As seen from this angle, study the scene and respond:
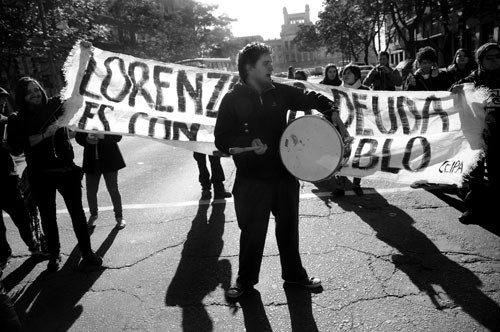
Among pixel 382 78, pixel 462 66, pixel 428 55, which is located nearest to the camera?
pixel 428 55

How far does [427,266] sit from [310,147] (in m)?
1.66

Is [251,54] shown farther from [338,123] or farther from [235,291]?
[235,291]

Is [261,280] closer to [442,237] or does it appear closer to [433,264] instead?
[433,264]

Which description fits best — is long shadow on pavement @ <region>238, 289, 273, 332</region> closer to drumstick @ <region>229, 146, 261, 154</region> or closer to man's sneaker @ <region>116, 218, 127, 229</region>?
drumstick @ <region>229, 146, 261, 154</region>

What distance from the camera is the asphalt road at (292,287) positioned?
272 centimetres

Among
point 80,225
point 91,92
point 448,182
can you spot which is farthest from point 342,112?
point 80,225

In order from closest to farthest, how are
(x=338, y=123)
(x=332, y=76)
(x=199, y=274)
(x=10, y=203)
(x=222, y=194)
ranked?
(x=338, y=123) → (x=199, y=274) → (x=10, y=203) → (x=222, y=194) → (x=332, y=76)

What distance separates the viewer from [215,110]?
4.33m

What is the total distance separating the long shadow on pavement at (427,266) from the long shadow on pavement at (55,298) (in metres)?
2.89

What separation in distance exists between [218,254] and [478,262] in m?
2.48

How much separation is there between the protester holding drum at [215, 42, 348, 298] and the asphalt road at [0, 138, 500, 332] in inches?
17.5

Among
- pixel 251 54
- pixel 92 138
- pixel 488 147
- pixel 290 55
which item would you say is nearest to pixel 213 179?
pixel 92 138

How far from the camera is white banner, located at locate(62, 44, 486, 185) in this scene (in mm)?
3928

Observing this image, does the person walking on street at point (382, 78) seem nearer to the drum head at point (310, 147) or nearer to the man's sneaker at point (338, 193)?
the man's sneaker at point (338, 193)
